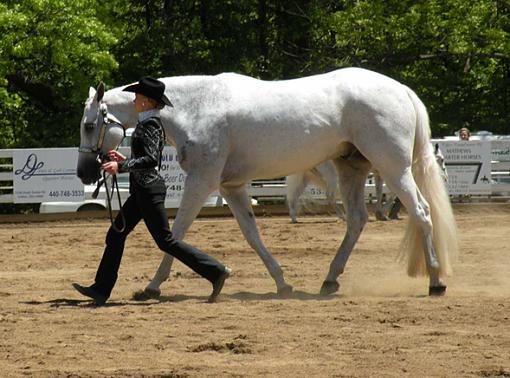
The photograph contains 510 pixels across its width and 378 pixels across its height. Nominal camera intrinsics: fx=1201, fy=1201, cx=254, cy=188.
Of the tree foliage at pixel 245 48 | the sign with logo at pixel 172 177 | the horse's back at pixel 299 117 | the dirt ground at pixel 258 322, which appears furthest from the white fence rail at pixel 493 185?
the horse's back at pixel 299 117

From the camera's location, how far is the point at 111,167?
9.73 meters

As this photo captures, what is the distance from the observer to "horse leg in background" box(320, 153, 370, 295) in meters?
11.3

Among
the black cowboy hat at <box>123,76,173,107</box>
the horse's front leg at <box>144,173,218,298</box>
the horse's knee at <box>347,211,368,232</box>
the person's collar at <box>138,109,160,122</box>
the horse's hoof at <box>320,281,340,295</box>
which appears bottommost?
the horse's hoof at <box>320,281,340,295</box>

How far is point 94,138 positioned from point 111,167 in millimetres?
838

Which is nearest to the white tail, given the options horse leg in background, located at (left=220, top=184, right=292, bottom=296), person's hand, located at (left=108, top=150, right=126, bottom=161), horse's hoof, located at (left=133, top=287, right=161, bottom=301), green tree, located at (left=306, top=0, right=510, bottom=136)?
horse leg in background, located at (left=220, top=184, right=292, bottom=296)

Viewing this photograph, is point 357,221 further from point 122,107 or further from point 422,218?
point 122,107

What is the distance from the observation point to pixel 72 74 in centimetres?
3406

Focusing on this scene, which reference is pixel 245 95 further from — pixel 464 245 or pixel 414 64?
pixel 414 64

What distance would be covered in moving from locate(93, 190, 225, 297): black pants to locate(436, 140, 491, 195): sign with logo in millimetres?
16231

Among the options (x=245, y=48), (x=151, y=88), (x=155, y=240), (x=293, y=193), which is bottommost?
(x=245, y=48)

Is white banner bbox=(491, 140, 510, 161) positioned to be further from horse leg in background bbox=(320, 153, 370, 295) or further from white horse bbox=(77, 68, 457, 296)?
white horse bbox=(77, 68, 457, 296)

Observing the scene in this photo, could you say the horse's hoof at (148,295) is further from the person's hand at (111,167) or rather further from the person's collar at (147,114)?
the person's collar at (147,114)

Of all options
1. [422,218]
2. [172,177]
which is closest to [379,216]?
[172,177]

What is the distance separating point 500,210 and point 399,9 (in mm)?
11196
